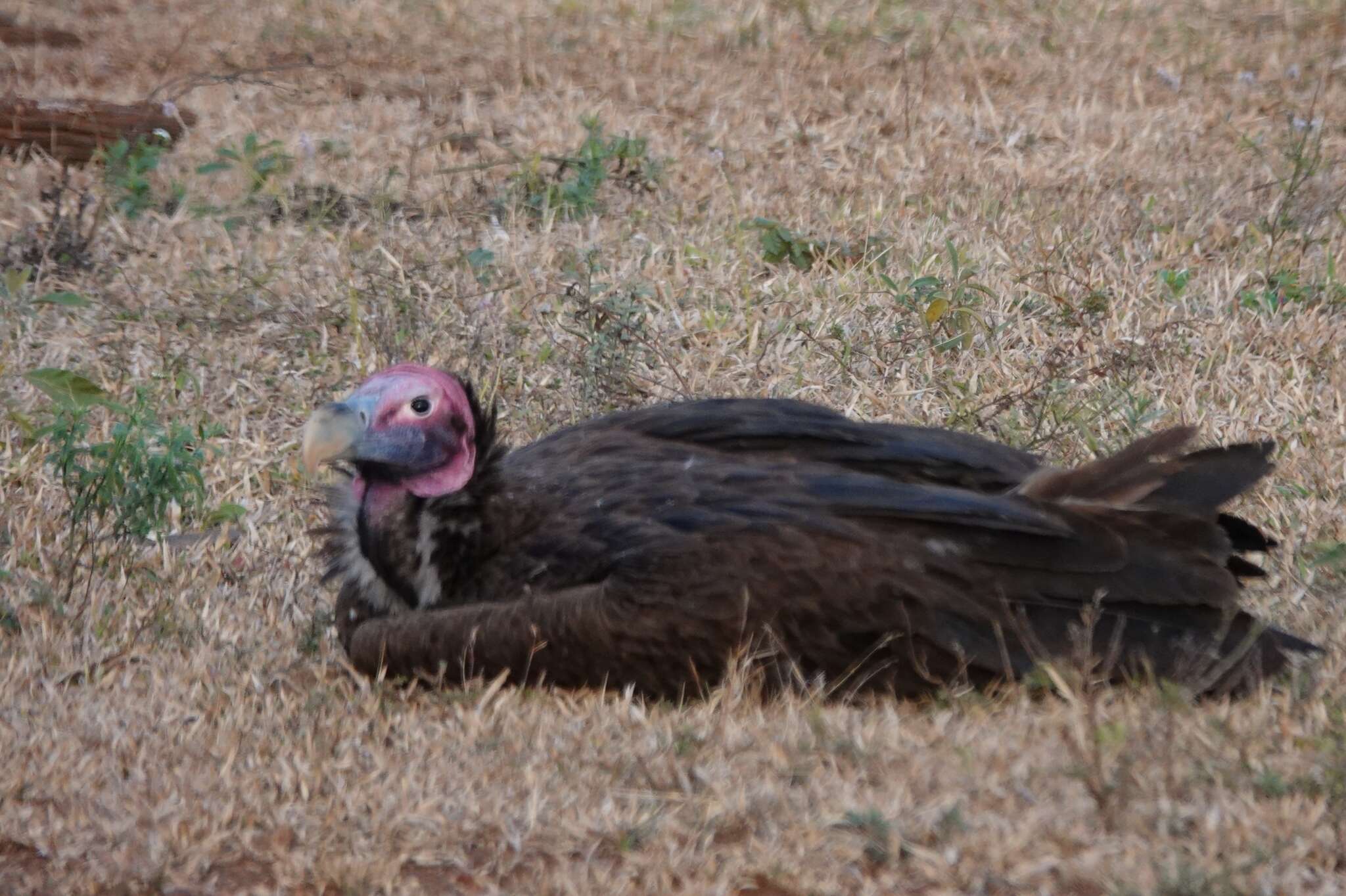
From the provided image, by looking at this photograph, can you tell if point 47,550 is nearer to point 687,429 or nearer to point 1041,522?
point 687,429

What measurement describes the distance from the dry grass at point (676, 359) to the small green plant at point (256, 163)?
50 mm

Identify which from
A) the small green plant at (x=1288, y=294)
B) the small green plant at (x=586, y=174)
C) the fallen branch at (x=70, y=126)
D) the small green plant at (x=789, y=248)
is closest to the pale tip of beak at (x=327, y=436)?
the small green plant at (x=789, y=248)

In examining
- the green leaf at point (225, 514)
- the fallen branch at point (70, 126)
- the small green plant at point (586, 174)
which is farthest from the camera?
the fallen branch at point (70, 126)

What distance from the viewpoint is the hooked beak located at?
148 inches

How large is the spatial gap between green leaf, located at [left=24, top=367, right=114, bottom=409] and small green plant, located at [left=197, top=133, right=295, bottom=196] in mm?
2165

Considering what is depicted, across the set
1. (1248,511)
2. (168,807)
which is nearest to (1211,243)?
(1248,511)

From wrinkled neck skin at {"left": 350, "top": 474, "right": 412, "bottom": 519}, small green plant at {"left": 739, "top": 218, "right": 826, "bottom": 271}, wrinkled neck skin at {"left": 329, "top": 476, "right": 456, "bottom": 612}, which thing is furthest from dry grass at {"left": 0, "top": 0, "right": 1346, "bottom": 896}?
wrinkled neck skin at {"left": 350, "top": 474, "right": 412, "bottom": 519}

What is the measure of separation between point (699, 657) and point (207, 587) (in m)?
1.49

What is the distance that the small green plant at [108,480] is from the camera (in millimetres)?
4371

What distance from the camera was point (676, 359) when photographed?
17.9 ft

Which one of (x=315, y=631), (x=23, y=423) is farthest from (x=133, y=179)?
(x=315, y=631)

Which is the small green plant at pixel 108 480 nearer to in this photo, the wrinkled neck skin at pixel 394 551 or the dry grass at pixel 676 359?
the dry grass at pixel 676 359

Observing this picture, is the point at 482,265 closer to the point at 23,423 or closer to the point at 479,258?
the point at 479,258

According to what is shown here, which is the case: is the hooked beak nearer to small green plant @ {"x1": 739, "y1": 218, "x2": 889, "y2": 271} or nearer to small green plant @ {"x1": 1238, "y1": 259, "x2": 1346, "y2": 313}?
small green plant @ {"x1": 739, "y1": 218, "x2": 889, "y2": 271}
